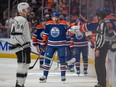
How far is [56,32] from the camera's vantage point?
9102mm

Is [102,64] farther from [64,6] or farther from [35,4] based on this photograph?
[35,4]

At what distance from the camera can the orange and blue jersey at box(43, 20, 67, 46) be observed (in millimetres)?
9102

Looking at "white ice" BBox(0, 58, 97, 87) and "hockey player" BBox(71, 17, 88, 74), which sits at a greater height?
"hockey player" BBox(71, 17, 88, 74)

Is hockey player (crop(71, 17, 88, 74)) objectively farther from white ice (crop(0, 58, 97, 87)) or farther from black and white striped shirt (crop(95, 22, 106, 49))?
black and white striped shirt (crop(95, 22, 106, 49))

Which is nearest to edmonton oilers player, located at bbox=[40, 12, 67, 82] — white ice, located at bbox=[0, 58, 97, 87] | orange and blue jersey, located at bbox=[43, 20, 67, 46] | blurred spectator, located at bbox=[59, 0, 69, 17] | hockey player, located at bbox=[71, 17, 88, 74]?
orange and blue jersey, located at bbox=[43, 20, 67, 46]

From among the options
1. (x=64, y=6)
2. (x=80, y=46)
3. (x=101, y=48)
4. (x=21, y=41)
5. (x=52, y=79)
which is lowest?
(x=52, y=79)

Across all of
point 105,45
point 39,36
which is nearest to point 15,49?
point 105,45

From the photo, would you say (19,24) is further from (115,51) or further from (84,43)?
(84,43)

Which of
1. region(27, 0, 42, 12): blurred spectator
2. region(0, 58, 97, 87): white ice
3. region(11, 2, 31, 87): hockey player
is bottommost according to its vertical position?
region(0, 58, 97, 87): white ice

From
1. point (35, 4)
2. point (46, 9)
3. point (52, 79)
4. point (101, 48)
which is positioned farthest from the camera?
point (35, 4)

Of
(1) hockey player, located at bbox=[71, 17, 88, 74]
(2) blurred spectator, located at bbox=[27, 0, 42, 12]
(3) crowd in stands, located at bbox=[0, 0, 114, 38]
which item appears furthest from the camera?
(2) blurred spectator, located at bbox=[27, 0, 42, 12]

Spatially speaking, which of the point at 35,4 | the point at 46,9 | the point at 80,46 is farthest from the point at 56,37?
the point at 35,4

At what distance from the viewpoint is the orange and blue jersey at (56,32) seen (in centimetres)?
910

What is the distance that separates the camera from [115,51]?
6.79 metres
